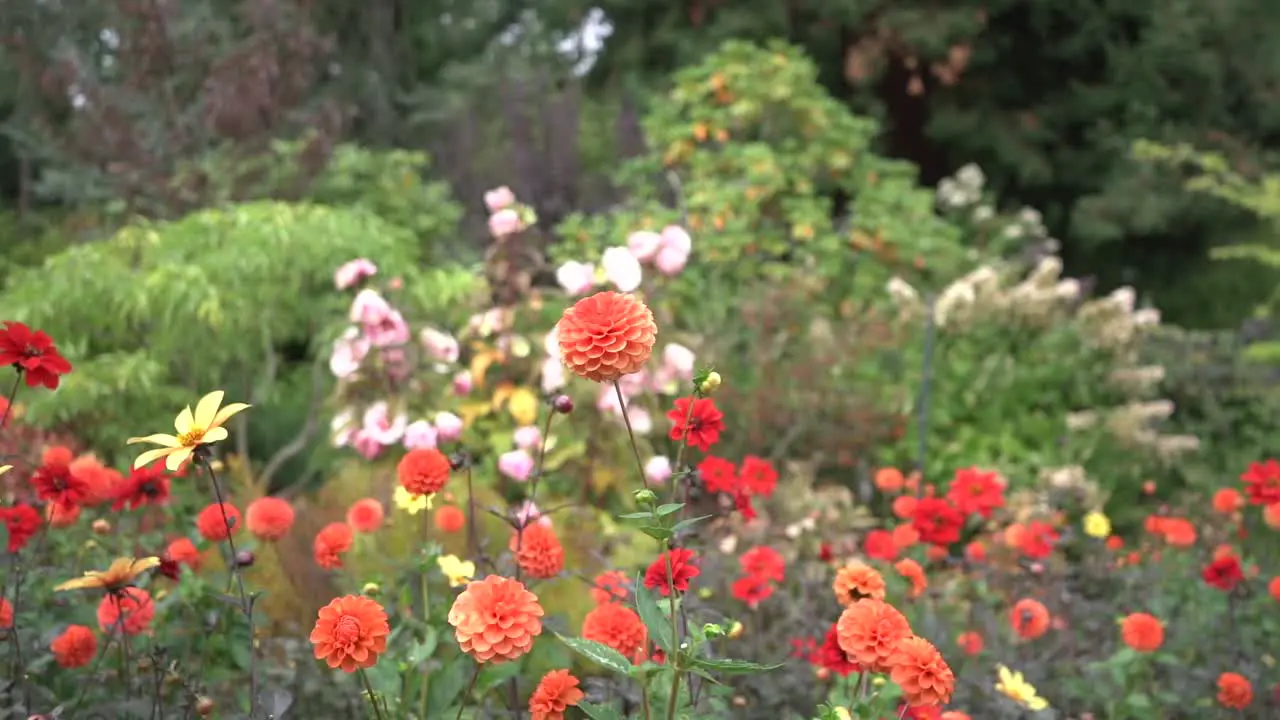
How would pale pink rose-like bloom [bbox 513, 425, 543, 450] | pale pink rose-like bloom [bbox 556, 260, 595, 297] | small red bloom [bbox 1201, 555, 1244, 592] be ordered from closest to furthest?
small red bloom [bbox 1201, 555, 1244, 592], pale pink rose-like bloom [bbox 556, 260, 595, 297], pale pink rose-like bloom [bbox 513, 425, 543, 450]

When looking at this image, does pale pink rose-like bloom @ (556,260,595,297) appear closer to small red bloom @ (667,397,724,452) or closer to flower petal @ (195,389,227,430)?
small red bloom @ (667,397,724,452)

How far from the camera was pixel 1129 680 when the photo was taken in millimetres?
1987

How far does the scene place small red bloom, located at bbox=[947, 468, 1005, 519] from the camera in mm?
2256

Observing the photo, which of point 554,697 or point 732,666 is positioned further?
point 554,697

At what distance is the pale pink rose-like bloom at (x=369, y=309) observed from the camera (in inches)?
103

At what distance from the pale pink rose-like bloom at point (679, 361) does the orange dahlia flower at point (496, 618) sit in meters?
1.60

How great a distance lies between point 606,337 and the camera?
1031mm

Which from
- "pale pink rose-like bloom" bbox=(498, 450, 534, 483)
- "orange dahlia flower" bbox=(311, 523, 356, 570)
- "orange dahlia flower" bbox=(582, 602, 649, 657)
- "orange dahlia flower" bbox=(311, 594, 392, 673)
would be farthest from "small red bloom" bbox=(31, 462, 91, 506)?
"pale pink rose-like bloom" bbox=(498, 450, 534, 483)

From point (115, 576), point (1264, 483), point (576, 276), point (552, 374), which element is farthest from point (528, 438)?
point (1264, 483)

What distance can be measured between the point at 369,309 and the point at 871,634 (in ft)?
5.92

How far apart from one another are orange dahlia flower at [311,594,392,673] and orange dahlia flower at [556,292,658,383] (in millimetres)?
347

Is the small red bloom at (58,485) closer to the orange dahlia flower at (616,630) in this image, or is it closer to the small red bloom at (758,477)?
the orange dahlia flower at (616,630)

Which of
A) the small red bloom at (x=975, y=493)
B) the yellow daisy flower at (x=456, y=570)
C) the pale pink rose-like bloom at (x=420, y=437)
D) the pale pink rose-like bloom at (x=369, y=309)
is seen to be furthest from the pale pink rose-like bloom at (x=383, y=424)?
the small red bloom at (x=975, y=493)

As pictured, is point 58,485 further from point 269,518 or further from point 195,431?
point 195,431
